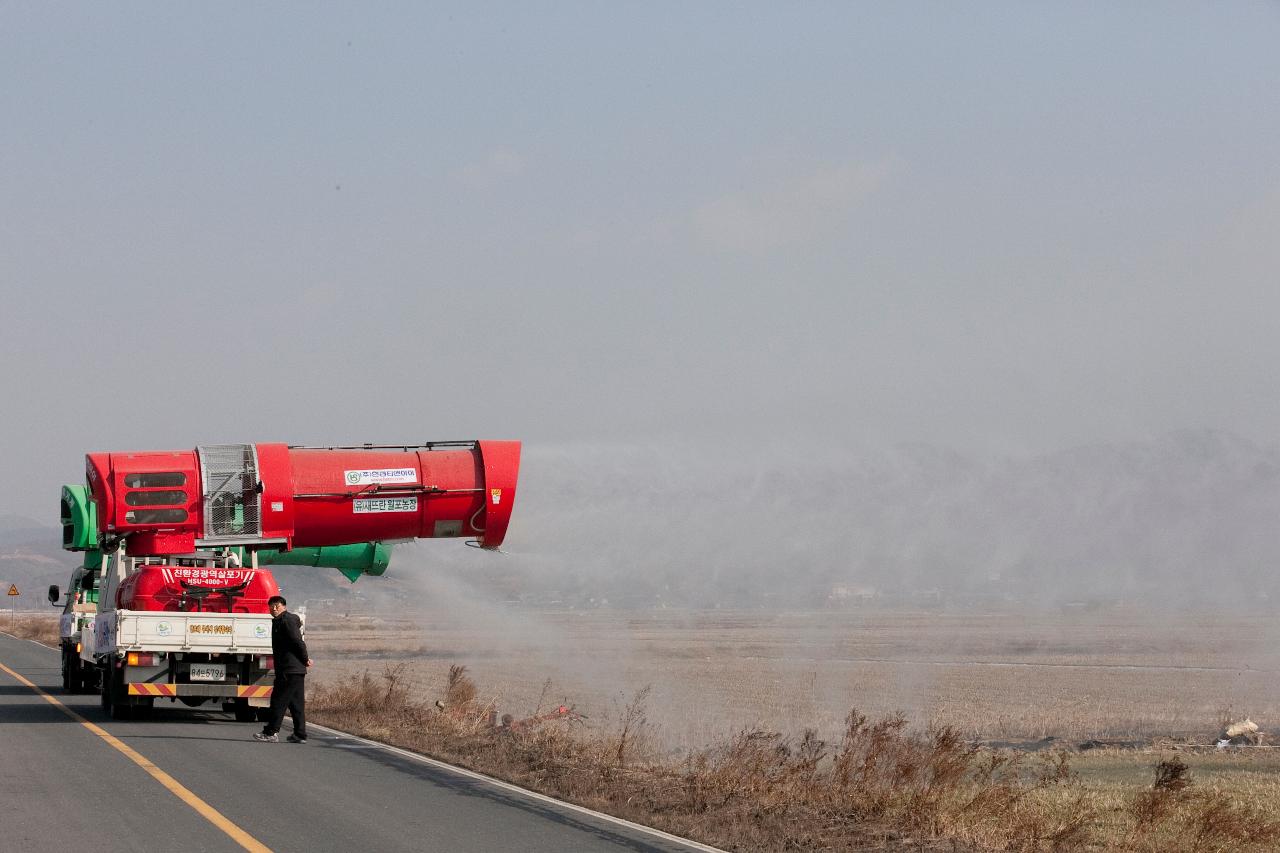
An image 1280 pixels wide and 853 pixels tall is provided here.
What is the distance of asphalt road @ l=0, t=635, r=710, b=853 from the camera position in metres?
9.59

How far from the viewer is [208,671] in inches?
712

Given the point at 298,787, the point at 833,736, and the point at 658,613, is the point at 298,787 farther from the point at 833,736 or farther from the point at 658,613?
the point at 658,613

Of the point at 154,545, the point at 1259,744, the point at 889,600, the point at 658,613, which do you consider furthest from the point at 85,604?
the point at 658,613

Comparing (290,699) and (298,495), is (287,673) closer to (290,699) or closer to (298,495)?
(290,699)

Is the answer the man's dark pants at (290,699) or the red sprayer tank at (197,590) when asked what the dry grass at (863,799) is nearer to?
the man's dark pants at (290,699)

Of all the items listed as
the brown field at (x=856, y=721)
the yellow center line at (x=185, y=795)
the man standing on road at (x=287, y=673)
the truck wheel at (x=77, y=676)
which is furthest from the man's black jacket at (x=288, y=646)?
the truck wheel at (x=77, y=676)

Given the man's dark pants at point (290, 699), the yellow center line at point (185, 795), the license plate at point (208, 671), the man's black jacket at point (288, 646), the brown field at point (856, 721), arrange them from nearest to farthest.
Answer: the yellow center line at point (185, 795)
the brown field at point (856, 721)
the man's dark pants at point (290, 699)
the man's black jacket at point (288, 646)
the license plate at point (208, 671)

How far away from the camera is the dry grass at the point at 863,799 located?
35.8ft

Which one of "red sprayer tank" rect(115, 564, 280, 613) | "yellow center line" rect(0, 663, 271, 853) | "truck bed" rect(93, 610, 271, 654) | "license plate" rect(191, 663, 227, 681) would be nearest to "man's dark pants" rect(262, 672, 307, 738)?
"yellow center line" rect(0, 663, 271, 853)

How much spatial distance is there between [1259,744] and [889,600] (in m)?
40.0

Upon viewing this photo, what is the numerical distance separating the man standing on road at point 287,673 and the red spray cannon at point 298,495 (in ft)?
9.47

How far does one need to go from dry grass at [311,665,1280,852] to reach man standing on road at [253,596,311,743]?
122cm

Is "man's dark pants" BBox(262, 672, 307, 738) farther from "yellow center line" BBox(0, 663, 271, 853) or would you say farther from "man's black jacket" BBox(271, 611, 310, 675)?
"yellow center line" BBox(0, 663, 271, 853)

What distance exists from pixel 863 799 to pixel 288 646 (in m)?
7.59
